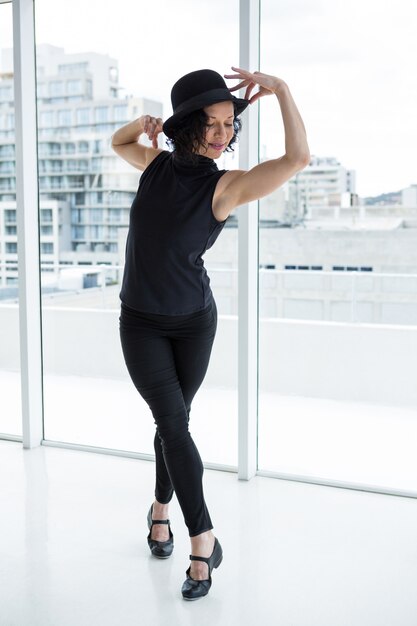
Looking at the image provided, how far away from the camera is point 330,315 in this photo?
9.86 ft

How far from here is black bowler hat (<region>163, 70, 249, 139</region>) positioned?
6.71 feet

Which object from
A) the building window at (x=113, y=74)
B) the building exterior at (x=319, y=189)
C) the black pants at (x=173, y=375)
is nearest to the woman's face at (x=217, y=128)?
the black pants at (x=173, y=375)

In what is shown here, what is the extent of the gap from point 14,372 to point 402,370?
196 cm

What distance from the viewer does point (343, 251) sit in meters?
2.96

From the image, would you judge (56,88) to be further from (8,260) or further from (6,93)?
(8,260)

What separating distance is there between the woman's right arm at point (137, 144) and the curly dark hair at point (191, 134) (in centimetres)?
20

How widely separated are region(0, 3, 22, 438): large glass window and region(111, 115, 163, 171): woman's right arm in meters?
1.43

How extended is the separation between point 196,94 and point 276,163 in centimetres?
31

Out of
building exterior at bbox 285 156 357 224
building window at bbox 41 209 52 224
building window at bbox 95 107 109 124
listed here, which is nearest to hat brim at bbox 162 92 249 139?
building exterior at bbox 285 156 357 224

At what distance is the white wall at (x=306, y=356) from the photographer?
9.68ft

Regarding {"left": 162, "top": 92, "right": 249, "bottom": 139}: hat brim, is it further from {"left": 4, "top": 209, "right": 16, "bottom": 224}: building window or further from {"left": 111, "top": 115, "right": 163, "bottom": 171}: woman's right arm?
{"left": 4, "top": 209, "right": 16, "bottom": 224}: building window

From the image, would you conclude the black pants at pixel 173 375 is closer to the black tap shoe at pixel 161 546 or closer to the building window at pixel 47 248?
the black tap shoe at pixel 161 546

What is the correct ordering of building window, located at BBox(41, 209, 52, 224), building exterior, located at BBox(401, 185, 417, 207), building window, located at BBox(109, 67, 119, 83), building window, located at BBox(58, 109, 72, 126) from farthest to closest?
building window, located at BBox(41, 209, 52, 224) → building window, located at BBox(58, 109, 72, 126) → building window, located at BBox(109, 67, 119, 83) → building exterior, located at BBox(401, 185, 417, 207)

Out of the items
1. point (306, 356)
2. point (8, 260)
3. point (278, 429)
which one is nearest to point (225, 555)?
point (278, 429)
